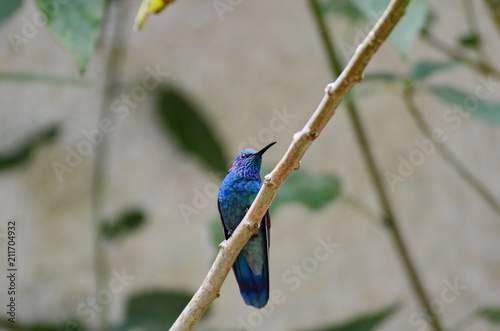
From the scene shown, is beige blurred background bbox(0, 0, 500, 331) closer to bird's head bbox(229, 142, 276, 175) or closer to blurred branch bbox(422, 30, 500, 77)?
blurred branch bbox(422, 30, 500, 77)

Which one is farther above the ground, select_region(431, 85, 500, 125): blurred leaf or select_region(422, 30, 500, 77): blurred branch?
select_region(422, 30, 500, 77): blurred branch

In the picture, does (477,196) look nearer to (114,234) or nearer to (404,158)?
(404,158)

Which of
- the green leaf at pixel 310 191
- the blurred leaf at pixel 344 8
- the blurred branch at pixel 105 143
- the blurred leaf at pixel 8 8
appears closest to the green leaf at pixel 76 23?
the blurred leaf at pixel 8 8

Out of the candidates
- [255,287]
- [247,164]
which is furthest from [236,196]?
[255,287]

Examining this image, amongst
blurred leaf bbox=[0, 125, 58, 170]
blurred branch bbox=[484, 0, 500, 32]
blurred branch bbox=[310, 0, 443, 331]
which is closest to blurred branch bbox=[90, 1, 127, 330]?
blurred leaf bbox=[0, 125, 58, 170]

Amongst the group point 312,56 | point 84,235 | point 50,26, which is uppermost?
point 312,56

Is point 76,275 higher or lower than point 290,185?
lower

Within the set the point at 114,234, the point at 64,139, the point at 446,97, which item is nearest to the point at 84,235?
the point at 64,139
